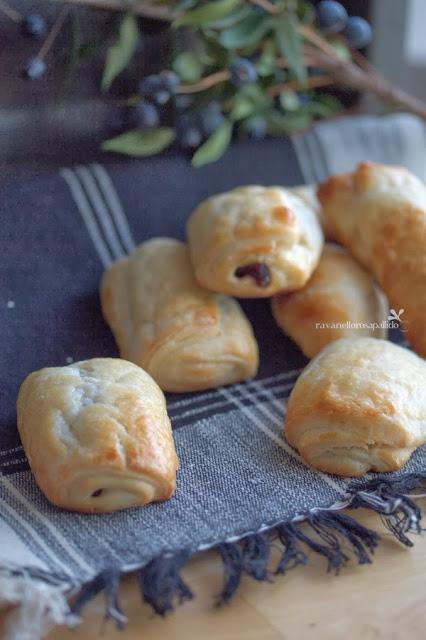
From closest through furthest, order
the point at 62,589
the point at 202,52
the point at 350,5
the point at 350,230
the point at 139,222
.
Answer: the point at 62,589 → the point at 350,230 → the point at 139,222 → the point at 202,52 → the point at 350,5

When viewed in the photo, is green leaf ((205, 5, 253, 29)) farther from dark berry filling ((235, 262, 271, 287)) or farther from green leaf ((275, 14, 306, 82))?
dark berry filling ((235, 262, 271, 287))

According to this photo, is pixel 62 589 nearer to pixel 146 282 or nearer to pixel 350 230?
pixel 146 282

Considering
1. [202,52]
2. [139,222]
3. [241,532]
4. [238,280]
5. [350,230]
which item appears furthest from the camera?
[202,52]

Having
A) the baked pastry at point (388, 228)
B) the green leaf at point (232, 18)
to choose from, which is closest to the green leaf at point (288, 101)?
the green leaf at point (232, 18)

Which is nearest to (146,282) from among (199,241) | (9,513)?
(199,241)

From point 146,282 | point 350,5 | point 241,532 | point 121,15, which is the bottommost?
point 241,532

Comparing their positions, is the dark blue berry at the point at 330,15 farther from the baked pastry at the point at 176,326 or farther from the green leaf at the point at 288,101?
the baked pastry at the point at 176,326

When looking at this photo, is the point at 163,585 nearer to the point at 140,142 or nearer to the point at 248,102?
the point at 140,142
